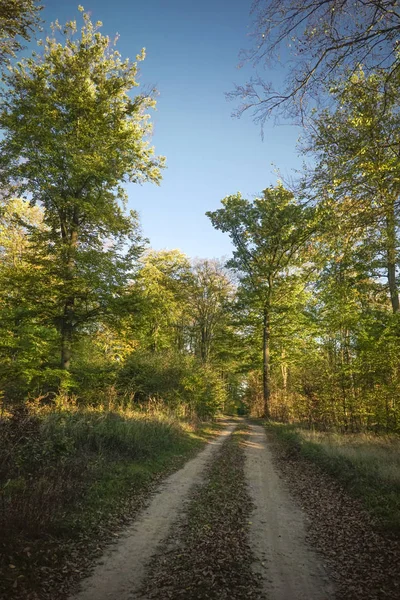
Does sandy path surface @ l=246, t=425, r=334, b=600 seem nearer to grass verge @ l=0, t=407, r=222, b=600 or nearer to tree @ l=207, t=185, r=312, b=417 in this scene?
grass verge @ l=0, t=407, r=222, b=600

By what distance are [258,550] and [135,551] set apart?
1993 millimetres

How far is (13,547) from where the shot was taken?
15.2ft

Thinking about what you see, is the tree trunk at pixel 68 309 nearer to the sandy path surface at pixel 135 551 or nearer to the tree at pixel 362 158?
the sandy path surface at pixel 135 551

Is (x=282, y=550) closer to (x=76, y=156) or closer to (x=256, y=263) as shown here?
(x=76, y=156)

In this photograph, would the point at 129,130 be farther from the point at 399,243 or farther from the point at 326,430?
→ the point at 326,430

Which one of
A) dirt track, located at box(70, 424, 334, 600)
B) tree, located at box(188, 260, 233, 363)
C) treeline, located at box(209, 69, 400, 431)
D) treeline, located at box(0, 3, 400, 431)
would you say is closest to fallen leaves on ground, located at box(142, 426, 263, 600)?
dirt track, located at box(70, 424, 334, 600)

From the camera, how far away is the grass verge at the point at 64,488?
454 centimetres

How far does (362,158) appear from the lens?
6.28 meters

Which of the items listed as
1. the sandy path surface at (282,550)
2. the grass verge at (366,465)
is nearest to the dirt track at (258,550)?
the sandy path surface at (282,550)

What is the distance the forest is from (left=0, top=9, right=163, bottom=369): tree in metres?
0.07

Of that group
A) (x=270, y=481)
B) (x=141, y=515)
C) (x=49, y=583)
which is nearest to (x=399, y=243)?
(x=270, y=481)

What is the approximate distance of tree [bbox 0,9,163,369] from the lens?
1373 centimetres

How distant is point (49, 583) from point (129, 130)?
1678 centimetres

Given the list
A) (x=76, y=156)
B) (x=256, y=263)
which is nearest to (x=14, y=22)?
(x=76, y=156)
